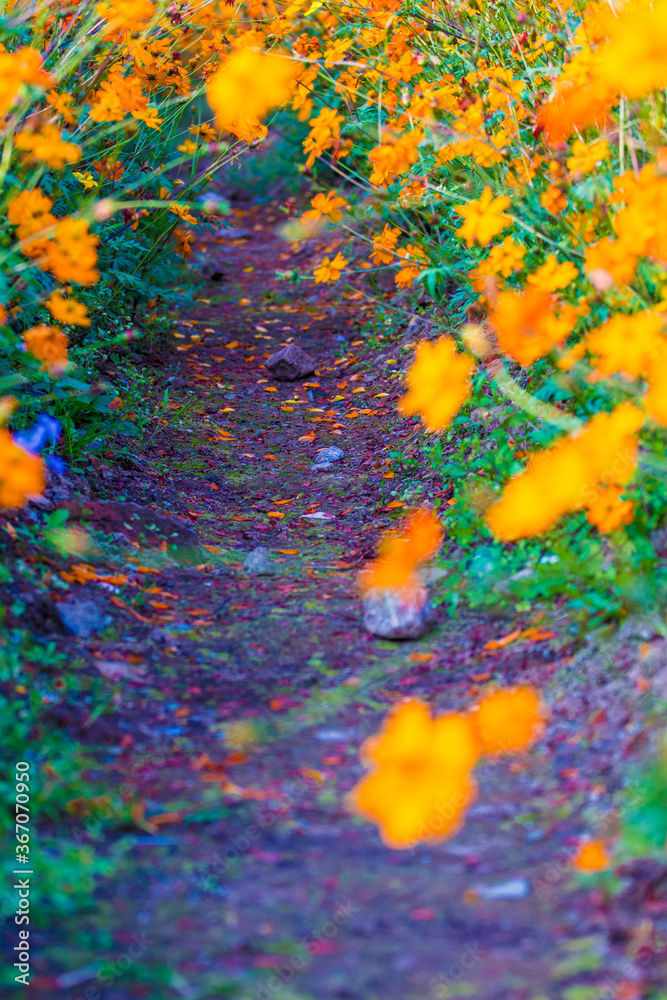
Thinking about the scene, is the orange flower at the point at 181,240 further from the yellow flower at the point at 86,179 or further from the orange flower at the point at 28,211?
the orange flower at the point at 28,211

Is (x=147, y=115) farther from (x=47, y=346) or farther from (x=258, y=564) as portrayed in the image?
(x=258, y=564)

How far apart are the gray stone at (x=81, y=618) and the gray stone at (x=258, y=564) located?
21.9 inches

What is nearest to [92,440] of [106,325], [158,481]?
[158,481]

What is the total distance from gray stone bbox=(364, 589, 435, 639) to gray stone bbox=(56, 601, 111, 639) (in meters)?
0.69

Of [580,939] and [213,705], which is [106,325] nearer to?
[213,705]

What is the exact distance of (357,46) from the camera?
159 inches

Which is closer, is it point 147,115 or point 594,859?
point 594,859

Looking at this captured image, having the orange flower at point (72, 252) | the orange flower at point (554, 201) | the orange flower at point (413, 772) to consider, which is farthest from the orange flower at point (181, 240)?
the orange flower at point (413, 772)

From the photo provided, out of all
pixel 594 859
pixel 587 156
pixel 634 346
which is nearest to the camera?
pixel 594 859

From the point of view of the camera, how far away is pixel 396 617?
244 cm

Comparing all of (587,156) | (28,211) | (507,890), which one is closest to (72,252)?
(28,211)

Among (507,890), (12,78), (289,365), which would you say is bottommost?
(507,890)

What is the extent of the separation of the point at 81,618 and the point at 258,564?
66cm

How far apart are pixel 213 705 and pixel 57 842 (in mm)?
599
